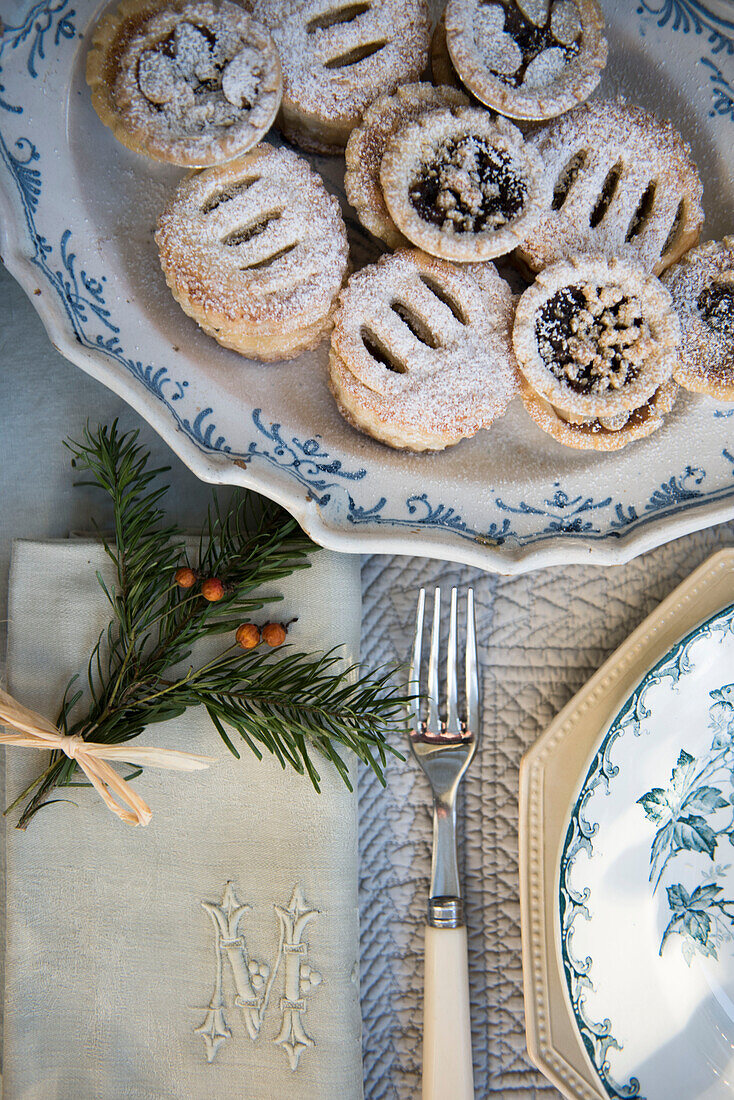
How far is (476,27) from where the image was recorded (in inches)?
33.6

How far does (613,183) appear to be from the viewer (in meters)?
0.90

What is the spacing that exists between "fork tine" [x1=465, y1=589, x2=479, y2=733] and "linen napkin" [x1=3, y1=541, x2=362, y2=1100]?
161 millimetres

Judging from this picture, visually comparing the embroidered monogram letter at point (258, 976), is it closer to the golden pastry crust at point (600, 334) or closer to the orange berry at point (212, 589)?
the orange berry at point (212, 589)

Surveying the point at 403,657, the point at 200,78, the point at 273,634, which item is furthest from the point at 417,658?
the point at 200,78

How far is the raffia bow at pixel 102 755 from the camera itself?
2.70ft

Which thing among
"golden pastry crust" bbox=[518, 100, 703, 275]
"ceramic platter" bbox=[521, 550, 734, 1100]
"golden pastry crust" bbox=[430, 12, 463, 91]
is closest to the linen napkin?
"ceramic platter" bbox=[521, 550, 734, 1100]

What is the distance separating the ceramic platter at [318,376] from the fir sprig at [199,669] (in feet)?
0.24

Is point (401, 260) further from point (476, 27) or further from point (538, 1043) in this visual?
point (538, 1043)

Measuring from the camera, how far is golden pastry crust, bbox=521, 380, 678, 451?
2.87 ft

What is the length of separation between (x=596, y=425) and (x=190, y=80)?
22.1 inches

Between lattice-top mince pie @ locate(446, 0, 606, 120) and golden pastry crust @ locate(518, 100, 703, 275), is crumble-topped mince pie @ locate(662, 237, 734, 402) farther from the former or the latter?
lattice-top mince pie @ locate(446, 0, 606, 120)

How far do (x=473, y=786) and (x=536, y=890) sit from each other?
0.44 feet

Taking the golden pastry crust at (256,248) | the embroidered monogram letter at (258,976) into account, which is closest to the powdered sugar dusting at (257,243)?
the golden pastry crust at (256,248)

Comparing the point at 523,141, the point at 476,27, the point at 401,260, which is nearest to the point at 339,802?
the point at 401,260
